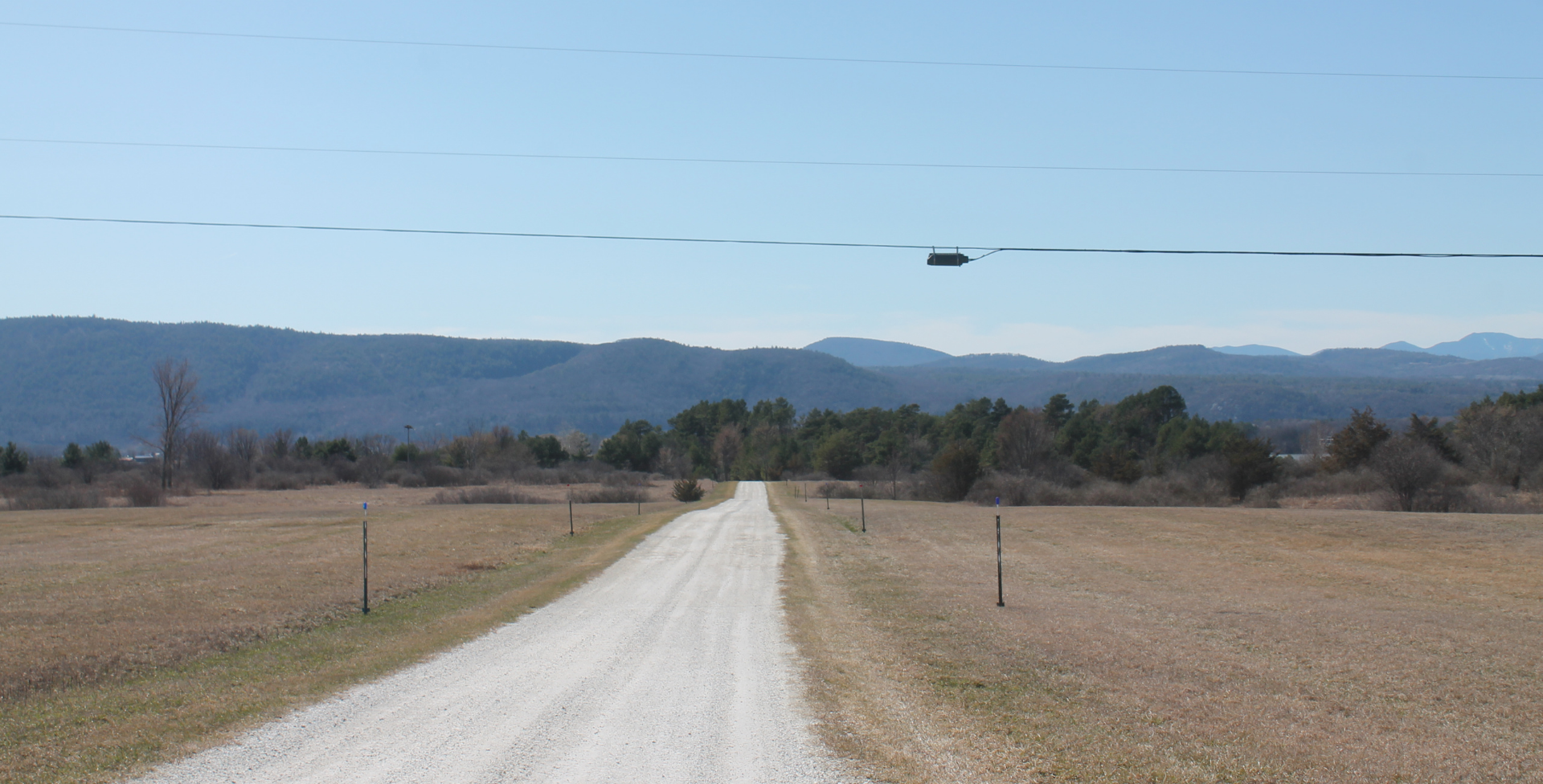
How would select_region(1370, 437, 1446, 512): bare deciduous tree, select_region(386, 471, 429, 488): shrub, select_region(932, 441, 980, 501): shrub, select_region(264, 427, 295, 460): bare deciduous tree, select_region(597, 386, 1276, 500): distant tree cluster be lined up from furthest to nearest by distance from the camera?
select_region(264, 427, 295, 460): bare deciduous tree, select_region(386, 471, 429, 488): shrub, select_region(597, 386, 1276, 500): distant tree cluster, select_region(932, 441, 980, 501): shrub, select_region(1370, 437, 1446, 512): bare deciduous tree

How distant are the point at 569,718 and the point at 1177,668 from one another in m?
7.25

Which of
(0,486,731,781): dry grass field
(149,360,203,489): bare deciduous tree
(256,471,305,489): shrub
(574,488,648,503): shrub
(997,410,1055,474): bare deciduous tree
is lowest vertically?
(574,488,648,503): shrub

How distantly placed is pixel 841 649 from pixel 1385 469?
166ft

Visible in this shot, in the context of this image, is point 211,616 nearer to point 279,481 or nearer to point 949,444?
point 949,444

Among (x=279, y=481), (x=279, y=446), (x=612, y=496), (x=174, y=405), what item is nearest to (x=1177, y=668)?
(x=612, y=496)

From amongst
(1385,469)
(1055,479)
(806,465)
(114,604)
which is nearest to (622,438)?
(806,465)

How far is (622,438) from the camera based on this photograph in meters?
128

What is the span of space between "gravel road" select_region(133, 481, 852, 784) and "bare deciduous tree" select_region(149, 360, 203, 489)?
93718 millimetres

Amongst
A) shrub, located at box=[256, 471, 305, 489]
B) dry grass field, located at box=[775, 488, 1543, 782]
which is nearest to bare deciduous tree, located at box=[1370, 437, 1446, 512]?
dry grass field, located at box=[775, 488, 1543, 782]

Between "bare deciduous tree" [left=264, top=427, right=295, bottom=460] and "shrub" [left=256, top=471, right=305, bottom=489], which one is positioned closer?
"shrub" [left=256, top=471, right=305, bottom=489]

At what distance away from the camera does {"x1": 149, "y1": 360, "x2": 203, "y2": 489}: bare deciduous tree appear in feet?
302

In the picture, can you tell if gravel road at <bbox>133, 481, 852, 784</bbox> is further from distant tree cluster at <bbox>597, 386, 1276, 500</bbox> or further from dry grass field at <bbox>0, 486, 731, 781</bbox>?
distant tree cluster at <bbox>597, 386, 1276, 500</bbox>

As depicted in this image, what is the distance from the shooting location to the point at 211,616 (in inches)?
624

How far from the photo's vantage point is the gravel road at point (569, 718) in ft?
23.8
